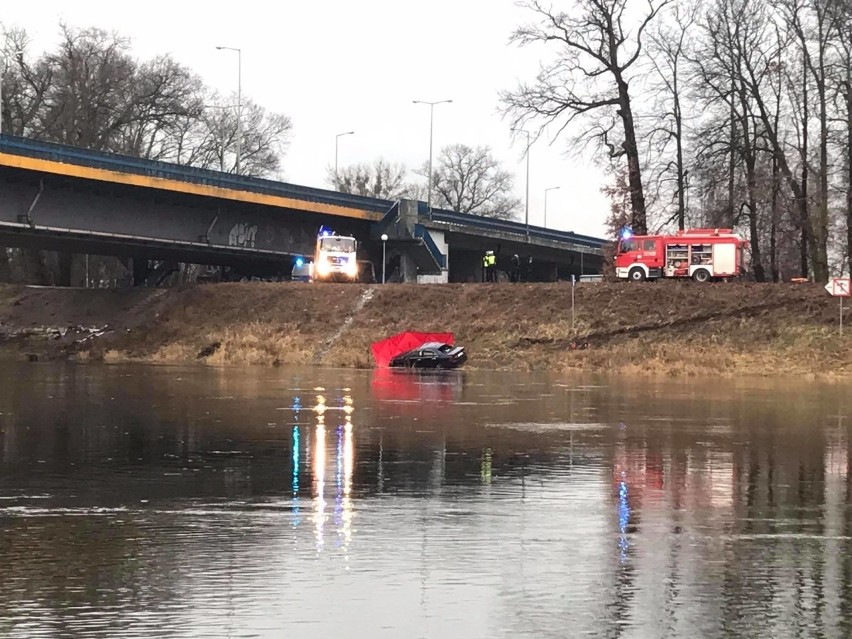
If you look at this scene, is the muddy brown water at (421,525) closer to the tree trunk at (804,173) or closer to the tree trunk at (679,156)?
the tree trunk at (804,173)

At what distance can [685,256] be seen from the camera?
5819cm

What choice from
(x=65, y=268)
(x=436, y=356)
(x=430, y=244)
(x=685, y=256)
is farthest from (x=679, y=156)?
(x=65, y=268)

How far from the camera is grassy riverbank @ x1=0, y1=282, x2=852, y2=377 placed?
45188mm

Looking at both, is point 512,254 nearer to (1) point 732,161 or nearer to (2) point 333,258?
(2) point 333,258

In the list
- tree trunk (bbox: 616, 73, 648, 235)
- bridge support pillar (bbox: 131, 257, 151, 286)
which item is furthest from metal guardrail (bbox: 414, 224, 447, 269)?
bridge support pillar (bbox: 131, 257, 151, 286)

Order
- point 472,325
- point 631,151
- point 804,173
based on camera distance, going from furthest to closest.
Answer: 1. point 631,151
2. point 804,173
3. point 472,325

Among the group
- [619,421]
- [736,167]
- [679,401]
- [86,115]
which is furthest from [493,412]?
[86,115]

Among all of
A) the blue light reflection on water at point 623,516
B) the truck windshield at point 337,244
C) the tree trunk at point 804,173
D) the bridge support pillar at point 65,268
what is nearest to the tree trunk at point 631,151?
the tree trunk at point 804,173

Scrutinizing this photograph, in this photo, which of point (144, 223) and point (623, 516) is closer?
point (623, 516)

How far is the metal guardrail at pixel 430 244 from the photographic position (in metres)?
69.1

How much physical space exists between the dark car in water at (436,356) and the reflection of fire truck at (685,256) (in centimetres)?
1571

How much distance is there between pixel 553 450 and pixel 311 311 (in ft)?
135

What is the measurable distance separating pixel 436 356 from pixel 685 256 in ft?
60.0

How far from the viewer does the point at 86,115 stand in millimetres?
73812
